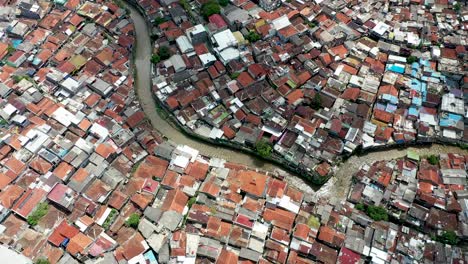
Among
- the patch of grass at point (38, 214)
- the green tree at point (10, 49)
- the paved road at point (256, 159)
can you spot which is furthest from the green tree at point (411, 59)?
the green tree at point (10, 49)

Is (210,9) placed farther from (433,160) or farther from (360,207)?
(433,160)

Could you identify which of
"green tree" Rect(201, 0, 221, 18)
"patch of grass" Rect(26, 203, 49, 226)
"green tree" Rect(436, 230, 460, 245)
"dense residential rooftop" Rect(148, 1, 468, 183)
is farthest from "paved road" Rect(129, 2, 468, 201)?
"patch of grass" Rect(26, 203, 49, 226)

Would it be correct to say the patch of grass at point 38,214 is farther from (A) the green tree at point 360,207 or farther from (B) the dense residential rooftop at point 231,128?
(A) the green tree at point 360,207

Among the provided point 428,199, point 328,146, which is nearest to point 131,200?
point 328,146

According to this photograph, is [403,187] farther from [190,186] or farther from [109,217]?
[109,217]

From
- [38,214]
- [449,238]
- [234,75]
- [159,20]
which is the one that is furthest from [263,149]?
[159,20]

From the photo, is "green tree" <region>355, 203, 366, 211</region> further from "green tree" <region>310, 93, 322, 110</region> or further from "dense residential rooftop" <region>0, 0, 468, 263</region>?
"green tree" <region>310, 93, 322, 110</region>
